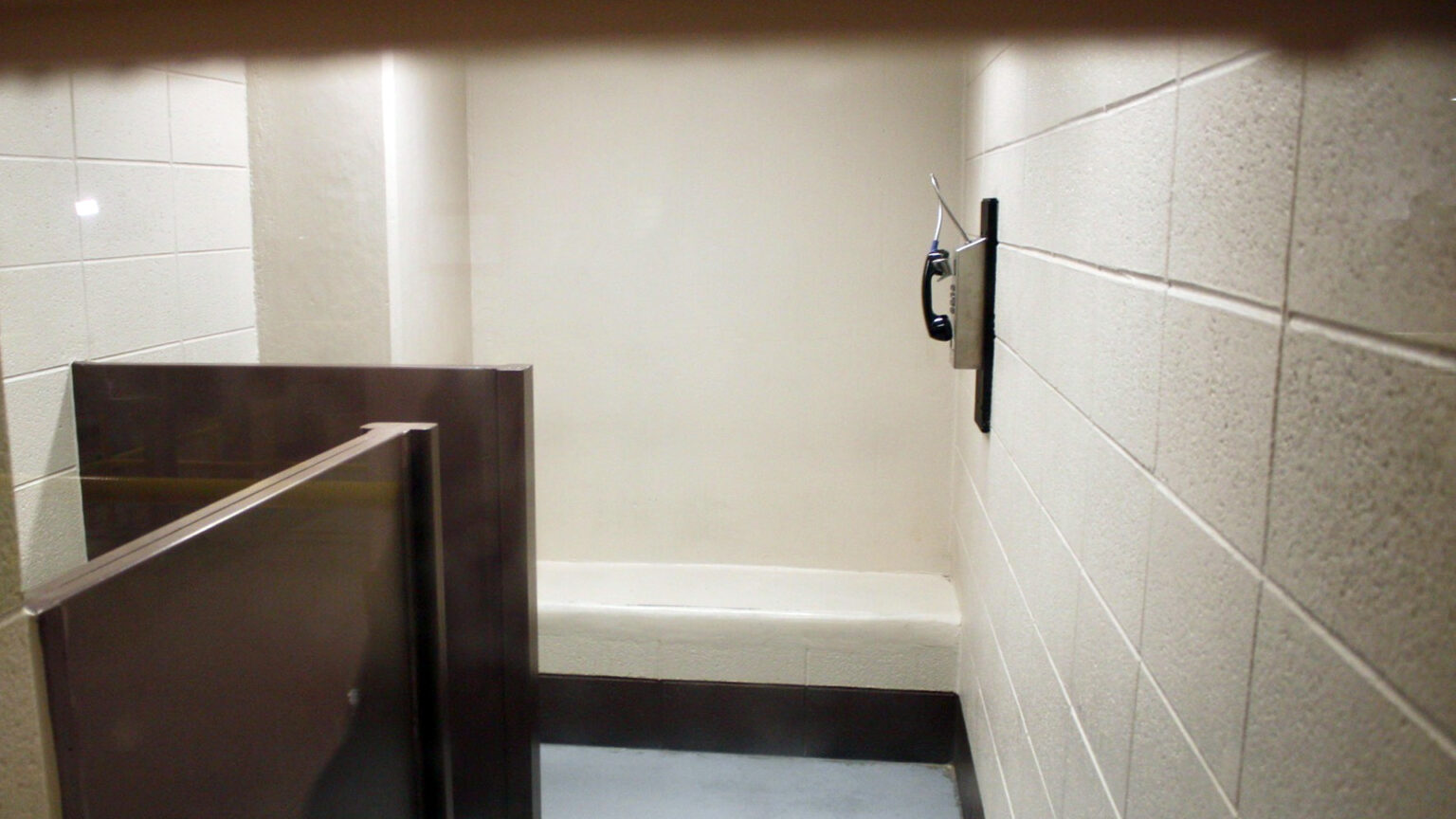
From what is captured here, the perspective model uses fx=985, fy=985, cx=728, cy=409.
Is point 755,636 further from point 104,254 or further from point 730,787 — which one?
point 104,254

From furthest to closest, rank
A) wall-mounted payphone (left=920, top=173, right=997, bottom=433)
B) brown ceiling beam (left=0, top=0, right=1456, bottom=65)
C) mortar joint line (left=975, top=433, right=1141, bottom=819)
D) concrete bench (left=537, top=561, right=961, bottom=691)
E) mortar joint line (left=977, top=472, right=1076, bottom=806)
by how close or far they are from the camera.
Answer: concrete bench (left=537, top=561, right=961, bottom=691), wall-mounted payphone (left=920, top=173, right=997, bottom=433), mortar joint line (left=977, top=472, right=1076, bottom=806), mortar joint line (left=975, top=433, right=1141, bottom=819), brown ceiling beam (left=0, top=0, right=1456, bottom=65)

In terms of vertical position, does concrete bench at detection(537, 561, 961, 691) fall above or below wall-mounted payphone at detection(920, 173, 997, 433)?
below

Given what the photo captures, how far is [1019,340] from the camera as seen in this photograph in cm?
152

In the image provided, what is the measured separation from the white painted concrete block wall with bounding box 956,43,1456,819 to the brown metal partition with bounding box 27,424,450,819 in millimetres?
494

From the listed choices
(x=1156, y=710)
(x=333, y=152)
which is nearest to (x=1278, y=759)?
(x=1156, y=710)

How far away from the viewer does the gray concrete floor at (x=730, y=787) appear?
1.94 metres

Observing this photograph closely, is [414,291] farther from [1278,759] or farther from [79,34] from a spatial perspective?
[79,34]

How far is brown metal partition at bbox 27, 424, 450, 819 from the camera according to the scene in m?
→ 0.46

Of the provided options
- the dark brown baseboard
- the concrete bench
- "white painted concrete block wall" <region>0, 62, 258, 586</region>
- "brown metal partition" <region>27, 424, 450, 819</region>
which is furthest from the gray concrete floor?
"brown metal partition" <region>27, 424, 450, 819</region>

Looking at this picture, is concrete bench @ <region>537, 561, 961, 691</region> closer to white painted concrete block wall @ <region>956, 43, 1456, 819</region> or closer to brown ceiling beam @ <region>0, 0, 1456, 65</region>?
white painted concrete block wall @ <region>956, 43, 1456, 819</region>

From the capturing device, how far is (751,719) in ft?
7.16

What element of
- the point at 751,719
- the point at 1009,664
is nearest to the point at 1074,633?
the point at 1009,664

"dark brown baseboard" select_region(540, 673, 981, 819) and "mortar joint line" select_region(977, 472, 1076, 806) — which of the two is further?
"dark brown baseboard" select_region(540, 673, 981, 819)

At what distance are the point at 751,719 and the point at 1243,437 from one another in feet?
5.63
